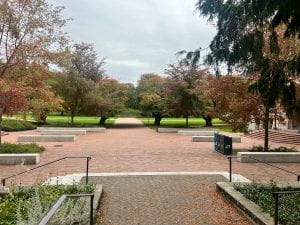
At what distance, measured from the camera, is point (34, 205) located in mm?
6672

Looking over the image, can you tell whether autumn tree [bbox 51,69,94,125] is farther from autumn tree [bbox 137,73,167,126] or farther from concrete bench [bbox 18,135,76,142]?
concrete bench [bbox 18,135,76,142]

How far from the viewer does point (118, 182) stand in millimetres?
11992

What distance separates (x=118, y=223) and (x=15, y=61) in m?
13.6

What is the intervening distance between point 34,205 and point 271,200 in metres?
4.98

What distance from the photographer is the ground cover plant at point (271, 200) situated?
754cm

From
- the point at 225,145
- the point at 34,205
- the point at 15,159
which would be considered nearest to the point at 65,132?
the point at 225,145

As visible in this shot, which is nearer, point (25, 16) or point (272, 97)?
point (272, 97)

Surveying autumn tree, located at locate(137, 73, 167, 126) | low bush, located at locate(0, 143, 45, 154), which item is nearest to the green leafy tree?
autumn tree, located at locate(137, 73, 167, 126)

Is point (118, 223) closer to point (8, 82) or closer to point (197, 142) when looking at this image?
point (8, 82)

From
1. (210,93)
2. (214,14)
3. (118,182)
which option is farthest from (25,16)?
(214,14)

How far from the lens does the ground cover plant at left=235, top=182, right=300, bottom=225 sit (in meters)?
7.54

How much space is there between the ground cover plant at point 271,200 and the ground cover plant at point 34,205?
353 cm

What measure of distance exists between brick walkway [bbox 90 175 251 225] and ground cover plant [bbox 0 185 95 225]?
801 mm

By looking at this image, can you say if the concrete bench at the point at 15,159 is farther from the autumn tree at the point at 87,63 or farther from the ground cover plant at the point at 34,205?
the autumn tree at the point at 87,63
